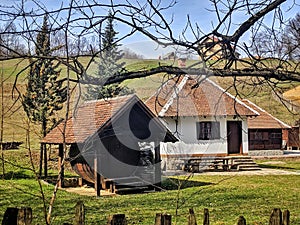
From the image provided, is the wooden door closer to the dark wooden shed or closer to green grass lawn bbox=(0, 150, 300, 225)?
green grass lawn bbox=(0, 150, 300, 225)

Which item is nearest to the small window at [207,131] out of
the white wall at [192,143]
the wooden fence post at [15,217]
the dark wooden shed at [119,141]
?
the white wall at [192,143]

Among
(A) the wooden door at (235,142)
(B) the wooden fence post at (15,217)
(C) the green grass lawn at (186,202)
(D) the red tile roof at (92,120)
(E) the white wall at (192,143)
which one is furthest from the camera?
(A) the wooden door at (235,142)

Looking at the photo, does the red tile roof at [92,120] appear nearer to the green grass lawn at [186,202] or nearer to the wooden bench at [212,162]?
the green grass lawn at [186,202]

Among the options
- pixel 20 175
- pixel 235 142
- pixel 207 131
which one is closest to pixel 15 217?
pixel 20 175

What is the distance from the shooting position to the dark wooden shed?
16.1 m

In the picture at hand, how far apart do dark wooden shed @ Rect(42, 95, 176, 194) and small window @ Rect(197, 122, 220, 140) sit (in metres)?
9.36

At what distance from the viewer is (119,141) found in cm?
1819

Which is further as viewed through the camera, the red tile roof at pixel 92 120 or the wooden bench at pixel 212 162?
the wooden bench at pixel 212 162

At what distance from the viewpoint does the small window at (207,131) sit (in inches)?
1099

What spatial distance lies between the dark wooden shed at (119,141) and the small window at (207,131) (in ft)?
30.7

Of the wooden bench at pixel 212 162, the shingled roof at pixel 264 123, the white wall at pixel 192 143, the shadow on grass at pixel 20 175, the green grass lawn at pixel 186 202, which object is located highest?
the shingled roof at pixel 264 123

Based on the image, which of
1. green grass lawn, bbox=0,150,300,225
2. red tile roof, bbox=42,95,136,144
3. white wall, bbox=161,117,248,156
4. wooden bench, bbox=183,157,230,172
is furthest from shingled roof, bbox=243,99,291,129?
red tile roof, bbox=42,95,136,144

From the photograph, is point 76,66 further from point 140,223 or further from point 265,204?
point 265,204

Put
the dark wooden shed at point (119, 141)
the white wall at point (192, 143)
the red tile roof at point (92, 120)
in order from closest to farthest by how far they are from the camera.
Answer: the red tile roof at point (92, 120) → the dark wooden shed at point (119, 141) → the white wall at point (192, 143)
